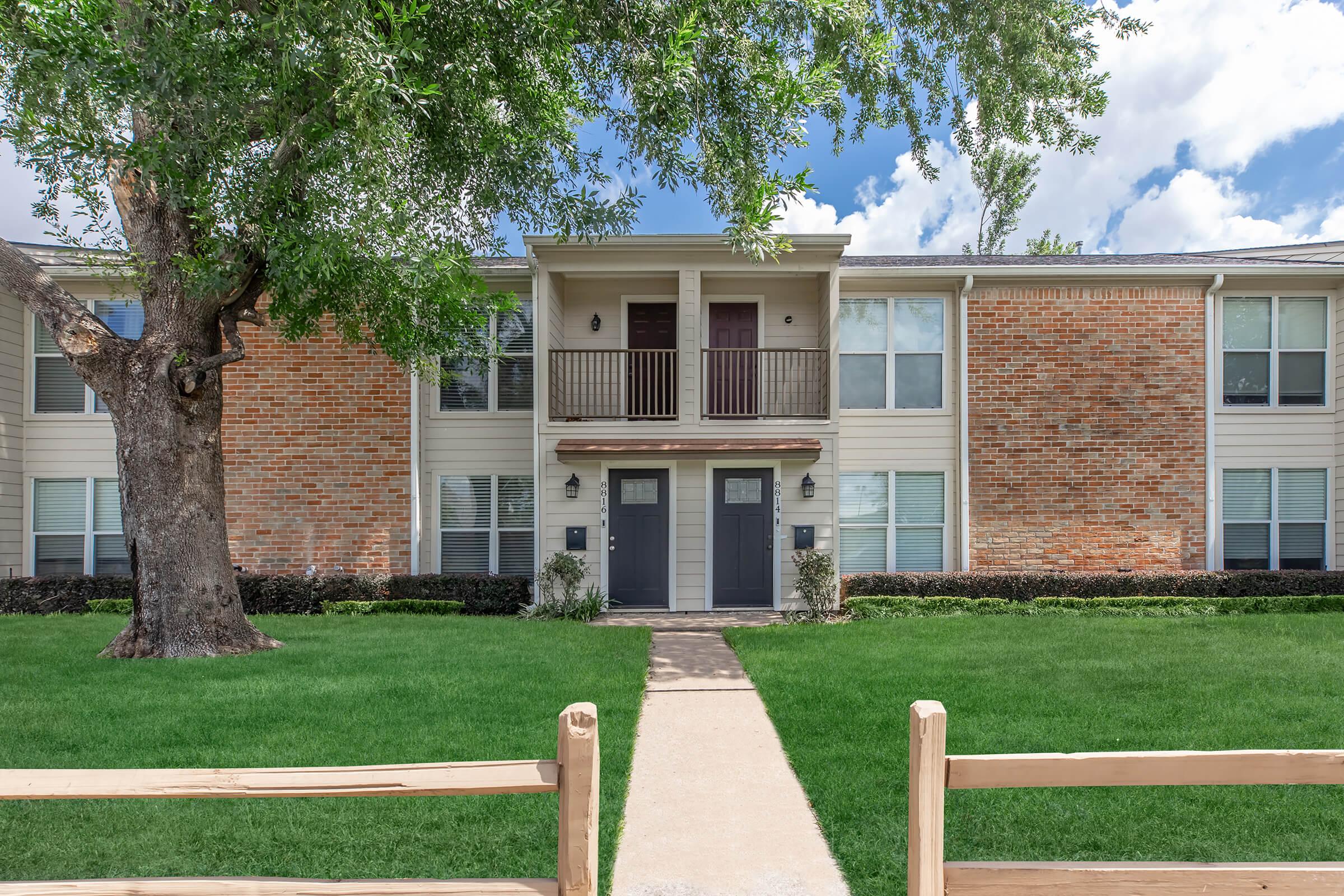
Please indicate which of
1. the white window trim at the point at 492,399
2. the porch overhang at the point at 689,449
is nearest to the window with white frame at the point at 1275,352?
the porch overhang at the point at 689,449

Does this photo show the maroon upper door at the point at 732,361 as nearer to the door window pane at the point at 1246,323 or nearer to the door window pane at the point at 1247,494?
the door window pane at the point at 1246,323

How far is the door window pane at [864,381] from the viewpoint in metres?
12.7

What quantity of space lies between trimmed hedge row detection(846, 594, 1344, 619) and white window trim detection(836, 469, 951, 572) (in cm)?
108

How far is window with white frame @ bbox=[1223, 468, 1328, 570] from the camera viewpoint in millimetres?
12531

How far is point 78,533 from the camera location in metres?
12.6

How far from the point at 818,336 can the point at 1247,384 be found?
6.69 meters

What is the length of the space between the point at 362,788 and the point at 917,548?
11537 mm

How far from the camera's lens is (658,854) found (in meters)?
3.69

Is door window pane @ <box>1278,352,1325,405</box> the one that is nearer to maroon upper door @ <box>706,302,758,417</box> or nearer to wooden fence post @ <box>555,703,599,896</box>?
maroon upper door @ <box>706,302,758,417</box>

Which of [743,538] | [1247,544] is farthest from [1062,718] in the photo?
[1247,544]

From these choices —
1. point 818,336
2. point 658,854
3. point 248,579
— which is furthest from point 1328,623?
point 248,579

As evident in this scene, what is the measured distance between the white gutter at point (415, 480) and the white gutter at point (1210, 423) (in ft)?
39.1

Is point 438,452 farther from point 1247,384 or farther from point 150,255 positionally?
point 1247,384

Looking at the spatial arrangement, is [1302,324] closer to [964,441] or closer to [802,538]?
[964,441]
